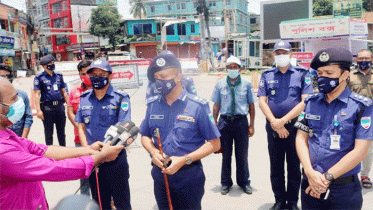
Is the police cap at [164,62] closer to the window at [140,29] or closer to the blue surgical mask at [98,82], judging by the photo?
the blue surgical mask at [98,82]

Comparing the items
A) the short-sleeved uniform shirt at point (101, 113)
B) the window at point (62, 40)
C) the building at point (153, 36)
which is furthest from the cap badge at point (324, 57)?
the window at point (62, 40)

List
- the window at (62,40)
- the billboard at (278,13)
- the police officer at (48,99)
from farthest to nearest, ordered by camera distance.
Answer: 1. the window at (62,40)
2. the billboard at (278,13)
3. the police officer at (48,99)

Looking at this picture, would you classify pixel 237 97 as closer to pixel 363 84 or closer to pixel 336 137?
pixel 363 84

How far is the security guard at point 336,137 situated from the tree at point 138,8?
56.1 m

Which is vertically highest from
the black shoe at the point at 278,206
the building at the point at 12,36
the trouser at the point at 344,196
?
the building at the point at 12,36

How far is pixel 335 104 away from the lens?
2488mm

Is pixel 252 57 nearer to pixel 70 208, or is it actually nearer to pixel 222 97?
pixel 222 97

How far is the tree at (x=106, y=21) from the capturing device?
4497cm

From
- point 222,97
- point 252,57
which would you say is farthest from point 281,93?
point 252,57

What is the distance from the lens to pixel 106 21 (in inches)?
1791

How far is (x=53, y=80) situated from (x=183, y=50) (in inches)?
1634

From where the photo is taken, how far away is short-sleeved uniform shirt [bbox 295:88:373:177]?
7.83ft

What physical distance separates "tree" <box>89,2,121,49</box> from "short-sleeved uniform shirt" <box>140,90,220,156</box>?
45049mm

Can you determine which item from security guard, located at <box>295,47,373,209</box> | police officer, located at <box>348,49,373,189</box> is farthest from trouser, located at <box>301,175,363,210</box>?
police officer, located at <box>348,49,373,189</box>
